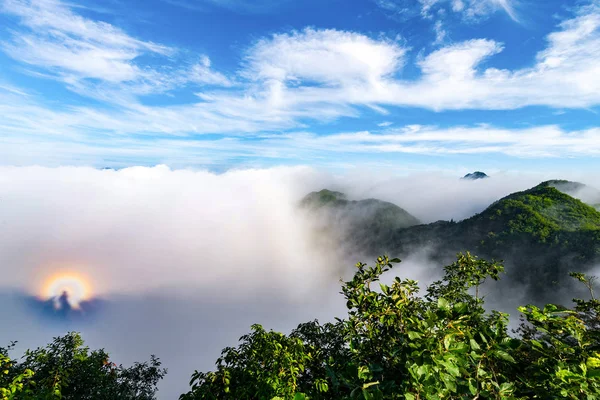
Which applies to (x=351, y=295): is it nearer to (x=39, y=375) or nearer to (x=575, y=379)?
(x=575, y=379)

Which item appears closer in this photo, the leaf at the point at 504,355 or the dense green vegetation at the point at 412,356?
the dense green vegetation at the point at 412,356

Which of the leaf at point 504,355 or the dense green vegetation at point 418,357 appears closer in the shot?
the dense green vegetation at point 418,357

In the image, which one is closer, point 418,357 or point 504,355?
point 418,357

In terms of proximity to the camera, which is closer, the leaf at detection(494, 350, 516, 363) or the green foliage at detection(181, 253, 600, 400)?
the green foliage at detection(181, 253, 600, 400)

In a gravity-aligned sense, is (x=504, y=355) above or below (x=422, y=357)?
below

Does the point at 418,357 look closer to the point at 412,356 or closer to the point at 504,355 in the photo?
the point at 412,356

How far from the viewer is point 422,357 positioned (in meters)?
3.58

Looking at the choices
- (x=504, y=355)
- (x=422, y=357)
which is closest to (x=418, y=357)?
(x=422, y=357)

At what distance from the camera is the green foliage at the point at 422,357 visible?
3.53 m

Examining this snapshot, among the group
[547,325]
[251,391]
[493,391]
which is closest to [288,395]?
[251,391]

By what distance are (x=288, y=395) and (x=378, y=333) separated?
275cm

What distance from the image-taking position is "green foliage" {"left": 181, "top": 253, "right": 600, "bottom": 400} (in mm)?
3531

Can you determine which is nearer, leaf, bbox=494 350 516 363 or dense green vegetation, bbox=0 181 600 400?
dense green vegetation, bbox=0 181 600 400

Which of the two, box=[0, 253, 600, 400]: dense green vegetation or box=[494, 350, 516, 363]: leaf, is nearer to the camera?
box=[0, 253, 600, 400]: dense green vegetation
